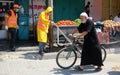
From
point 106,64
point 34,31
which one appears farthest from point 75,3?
point 106,64

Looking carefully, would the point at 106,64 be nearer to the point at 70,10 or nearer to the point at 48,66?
the point at 48,66

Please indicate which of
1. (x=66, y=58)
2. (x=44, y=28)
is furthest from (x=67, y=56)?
(x=44, y=28)

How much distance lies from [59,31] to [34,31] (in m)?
2.97

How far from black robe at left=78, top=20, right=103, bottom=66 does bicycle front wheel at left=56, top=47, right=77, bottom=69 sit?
40cm

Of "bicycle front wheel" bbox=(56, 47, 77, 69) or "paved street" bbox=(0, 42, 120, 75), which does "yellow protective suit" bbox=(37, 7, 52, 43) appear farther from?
"bicycle front wheel" bbox=(56, 47, 77, 69)

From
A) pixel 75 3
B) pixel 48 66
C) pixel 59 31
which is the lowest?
pixel 48 66

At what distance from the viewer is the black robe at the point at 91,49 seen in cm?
1163

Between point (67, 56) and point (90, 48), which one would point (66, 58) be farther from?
point (90, 48)

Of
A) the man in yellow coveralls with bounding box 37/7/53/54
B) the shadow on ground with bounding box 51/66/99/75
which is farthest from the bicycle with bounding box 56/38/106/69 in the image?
the man in yellow coveralls with bounding box 37/7/53/54

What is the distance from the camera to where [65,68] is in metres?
12.1

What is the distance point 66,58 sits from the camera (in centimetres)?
1204

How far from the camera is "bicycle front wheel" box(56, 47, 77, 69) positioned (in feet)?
39.1

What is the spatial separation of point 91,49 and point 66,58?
88cm

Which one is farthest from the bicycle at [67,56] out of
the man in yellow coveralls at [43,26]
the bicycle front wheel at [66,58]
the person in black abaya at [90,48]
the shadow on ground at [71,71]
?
the man in yellow coveralls at [43,26]
